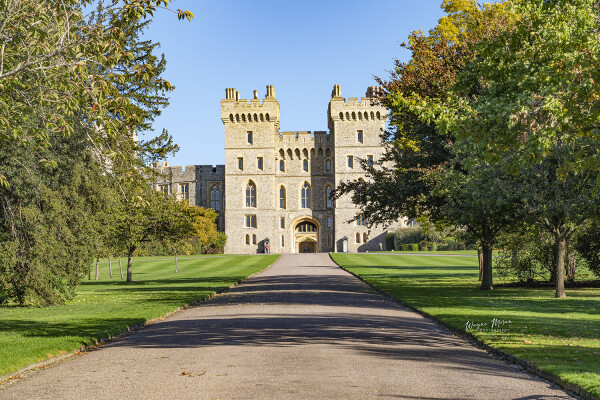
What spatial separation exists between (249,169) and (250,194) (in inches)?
109

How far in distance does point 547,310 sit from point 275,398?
1132 cm

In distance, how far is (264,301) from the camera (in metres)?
17.6

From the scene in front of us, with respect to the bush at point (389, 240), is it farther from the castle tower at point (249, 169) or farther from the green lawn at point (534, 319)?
the green lawn at point (534, 319)

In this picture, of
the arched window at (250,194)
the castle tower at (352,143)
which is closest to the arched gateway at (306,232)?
the castle tower at (352,143)

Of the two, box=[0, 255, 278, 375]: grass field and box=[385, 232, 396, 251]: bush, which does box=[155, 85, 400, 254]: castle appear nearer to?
box=[385, 232, 396, 251]: bush

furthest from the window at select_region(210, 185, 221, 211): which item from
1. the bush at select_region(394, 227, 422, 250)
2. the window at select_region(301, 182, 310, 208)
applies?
the bush at select_region(394, 227, 422, 250)

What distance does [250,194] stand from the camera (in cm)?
6969

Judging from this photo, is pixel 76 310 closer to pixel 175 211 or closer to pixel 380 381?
pixel 380 381

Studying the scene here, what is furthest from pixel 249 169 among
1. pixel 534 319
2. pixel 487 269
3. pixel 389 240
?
pixel 534 319

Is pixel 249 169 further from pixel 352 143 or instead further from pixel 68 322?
pixel 68 322

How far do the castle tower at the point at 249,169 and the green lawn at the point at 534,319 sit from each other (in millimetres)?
45042

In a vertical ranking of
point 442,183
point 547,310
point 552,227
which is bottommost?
point 547,310

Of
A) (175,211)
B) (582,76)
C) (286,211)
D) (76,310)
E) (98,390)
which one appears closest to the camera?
(98,390)

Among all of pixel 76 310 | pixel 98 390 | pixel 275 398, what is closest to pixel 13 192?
pixel 76 310
